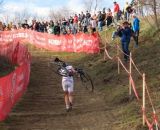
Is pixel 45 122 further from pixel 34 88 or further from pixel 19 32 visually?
pixel 19 32

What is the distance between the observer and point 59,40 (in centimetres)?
3919

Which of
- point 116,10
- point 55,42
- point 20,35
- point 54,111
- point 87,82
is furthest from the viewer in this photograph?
point 20,35

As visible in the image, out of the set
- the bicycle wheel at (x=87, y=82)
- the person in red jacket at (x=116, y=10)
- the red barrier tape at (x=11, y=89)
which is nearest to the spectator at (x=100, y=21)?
the person in red jacket at (x=116, y=10)

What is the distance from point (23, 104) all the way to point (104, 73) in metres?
6.58

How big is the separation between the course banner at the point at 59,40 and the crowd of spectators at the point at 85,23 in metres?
0.96

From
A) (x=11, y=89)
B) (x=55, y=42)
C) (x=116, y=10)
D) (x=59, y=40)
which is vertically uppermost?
(x=116, y=10)

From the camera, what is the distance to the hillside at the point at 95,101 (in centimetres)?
1511

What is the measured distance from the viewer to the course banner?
34.2 m

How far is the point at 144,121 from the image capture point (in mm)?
13461

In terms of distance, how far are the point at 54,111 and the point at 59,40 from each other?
862 inches

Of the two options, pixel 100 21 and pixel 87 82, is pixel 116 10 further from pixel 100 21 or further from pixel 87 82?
pixel 87 82

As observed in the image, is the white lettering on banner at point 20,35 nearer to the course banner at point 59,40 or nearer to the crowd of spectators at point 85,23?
the course banner at point 59,40

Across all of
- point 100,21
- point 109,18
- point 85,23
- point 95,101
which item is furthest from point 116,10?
point 95,101

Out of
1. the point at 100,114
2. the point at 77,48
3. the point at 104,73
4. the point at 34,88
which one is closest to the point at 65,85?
the point at 100,114
